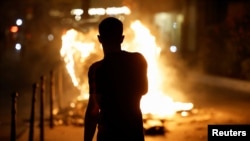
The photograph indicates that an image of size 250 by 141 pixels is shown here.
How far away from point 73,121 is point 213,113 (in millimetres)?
3255

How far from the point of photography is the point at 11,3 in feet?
83.9

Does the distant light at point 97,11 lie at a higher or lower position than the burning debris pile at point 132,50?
higher

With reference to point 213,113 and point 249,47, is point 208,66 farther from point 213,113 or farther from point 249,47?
point 213,113

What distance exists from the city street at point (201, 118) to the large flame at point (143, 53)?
1.61ft

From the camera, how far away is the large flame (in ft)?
34.3

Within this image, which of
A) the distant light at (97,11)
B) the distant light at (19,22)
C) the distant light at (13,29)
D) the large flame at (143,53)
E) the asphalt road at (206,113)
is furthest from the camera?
the distant light at (19,22)

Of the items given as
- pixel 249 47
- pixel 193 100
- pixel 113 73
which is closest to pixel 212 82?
pixel 249 47

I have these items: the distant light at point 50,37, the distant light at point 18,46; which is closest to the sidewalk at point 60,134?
the distant light at point 50,37

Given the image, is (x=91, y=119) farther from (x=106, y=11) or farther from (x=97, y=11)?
(x=106, y=11)

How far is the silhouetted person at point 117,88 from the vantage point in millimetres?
3312

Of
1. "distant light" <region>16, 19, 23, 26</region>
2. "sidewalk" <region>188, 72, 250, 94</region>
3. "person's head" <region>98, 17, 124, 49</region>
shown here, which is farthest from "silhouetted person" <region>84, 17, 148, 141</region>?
"distant light" <region>16, 19, 23, 26</region>

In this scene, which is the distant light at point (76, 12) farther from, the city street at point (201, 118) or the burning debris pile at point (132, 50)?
the city street at point (201, 118)

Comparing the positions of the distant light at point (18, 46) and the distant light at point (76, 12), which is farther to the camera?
the distant light at point (18, 46)

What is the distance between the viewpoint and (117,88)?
3334 mm
